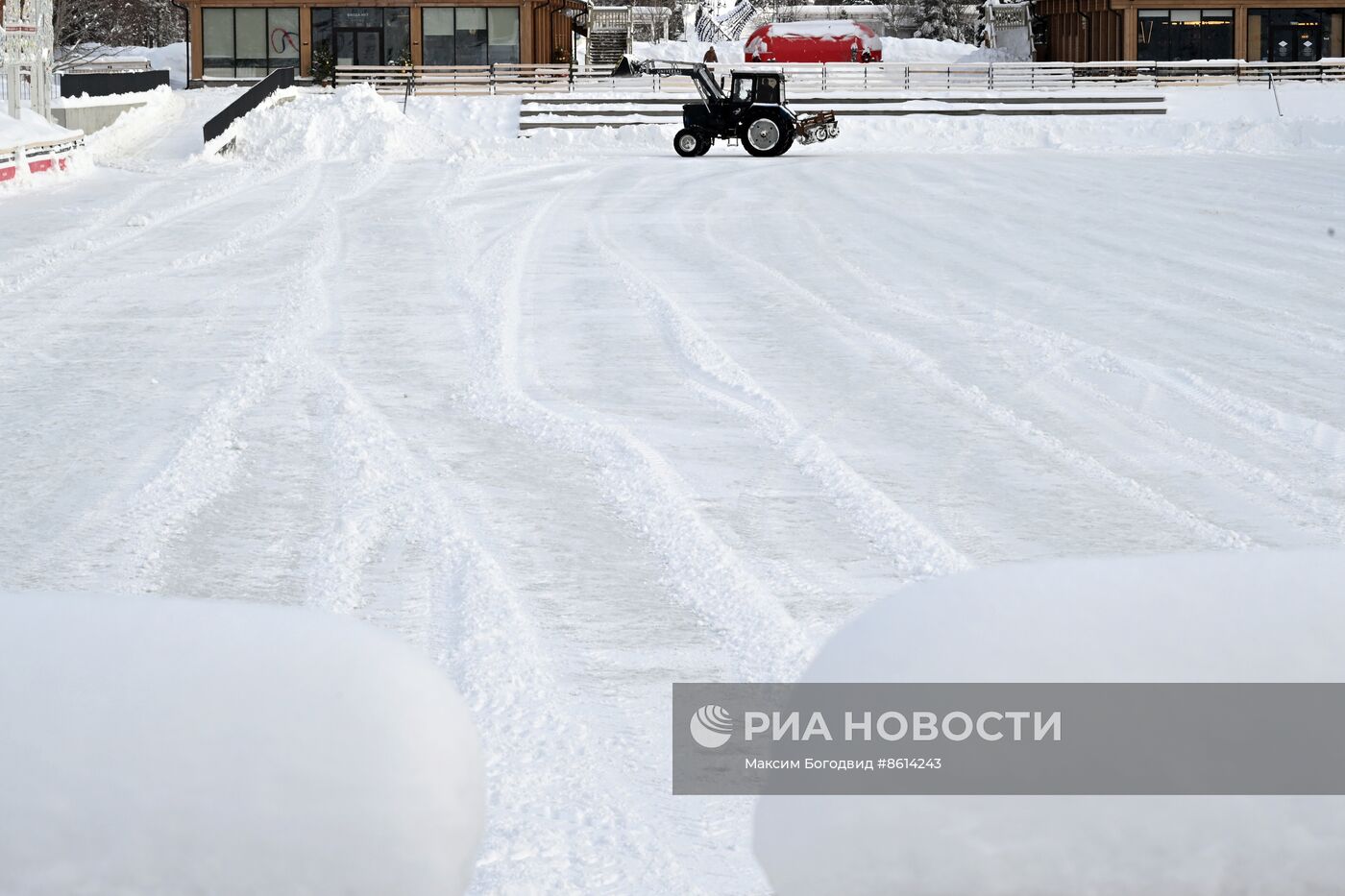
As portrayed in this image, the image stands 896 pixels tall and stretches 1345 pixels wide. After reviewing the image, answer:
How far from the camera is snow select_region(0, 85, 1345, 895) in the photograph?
4.73 metres

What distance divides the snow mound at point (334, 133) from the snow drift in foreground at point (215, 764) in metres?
26.4

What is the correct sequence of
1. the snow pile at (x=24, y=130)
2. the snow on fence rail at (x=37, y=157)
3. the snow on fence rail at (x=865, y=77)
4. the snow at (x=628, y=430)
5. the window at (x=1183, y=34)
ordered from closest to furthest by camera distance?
the snow at (x=628, y=430)
the snow on fence rail at (x=37, y=157)
the snow pile at (x=24, y=130)
the snow on fence rail at (x=865, y=77)
the window at (x=1183, y=34)

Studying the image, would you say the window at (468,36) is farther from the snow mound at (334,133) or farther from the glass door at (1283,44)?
the glass door at (1283,44)

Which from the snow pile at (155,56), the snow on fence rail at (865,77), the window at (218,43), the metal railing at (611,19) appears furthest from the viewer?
the metal railing at (611,19)

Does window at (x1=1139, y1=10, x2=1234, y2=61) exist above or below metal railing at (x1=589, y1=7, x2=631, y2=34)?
below

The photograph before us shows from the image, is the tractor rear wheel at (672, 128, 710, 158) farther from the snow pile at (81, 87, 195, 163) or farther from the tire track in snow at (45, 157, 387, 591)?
the tire track in snow at (45, 157, 387, 591)

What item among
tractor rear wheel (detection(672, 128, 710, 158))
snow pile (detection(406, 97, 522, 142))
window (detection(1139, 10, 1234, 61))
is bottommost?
tractor rear wheel (detection(672, 128, 710, 158))

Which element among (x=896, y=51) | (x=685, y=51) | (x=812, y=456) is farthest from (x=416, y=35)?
(x=812, y=456)

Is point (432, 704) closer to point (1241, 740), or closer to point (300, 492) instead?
point (1241, 740)

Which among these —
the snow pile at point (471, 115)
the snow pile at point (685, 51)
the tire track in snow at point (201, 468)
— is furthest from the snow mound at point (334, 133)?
the snow pile at point (685, 51)

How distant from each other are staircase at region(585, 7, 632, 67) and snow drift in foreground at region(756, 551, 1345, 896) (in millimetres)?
65636

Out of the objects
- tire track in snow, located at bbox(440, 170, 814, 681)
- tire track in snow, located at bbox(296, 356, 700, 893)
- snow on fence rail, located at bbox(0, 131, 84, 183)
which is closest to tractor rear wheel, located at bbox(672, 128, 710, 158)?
snow on fence rail, located at bbox(0, 131, 84, 183)

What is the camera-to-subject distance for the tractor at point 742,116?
29.1m

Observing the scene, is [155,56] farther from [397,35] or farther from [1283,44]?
[1283,44]
